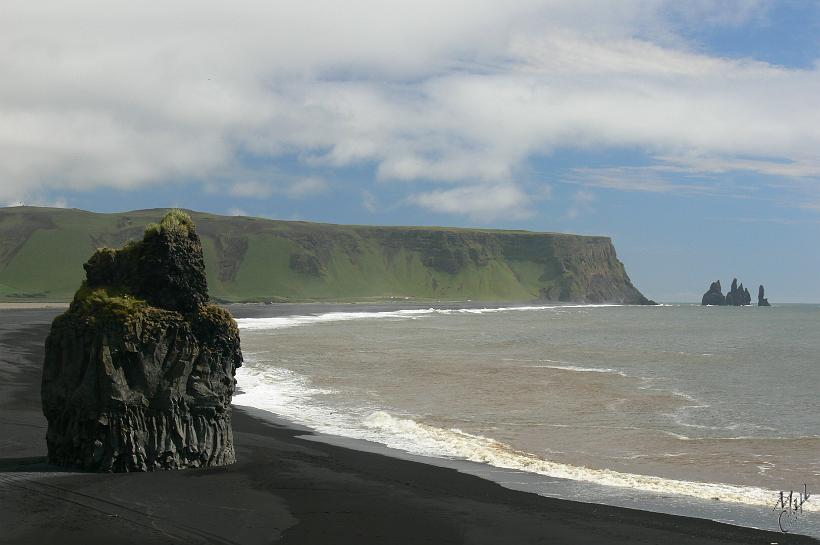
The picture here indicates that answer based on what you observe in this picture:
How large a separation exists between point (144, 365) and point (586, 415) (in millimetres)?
20492

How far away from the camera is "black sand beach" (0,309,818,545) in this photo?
610 inches

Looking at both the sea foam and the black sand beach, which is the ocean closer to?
the sea foam

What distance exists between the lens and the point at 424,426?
30.0 m

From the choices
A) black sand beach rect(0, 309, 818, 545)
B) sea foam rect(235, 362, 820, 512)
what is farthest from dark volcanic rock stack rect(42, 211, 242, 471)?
sea foam rect(235, 362, 820, 512)

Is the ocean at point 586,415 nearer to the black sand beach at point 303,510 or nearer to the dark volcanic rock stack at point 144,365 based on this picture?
the black sand beach at point 303,510

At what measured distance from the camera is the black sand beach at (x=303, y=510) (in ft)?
50.8

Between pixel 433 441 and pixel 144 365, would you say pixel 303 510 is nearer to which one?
pixel 144 365

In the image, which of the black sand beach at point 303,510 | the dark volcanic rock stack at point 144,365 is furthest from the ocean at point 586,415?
the dark volcanic rock stack at point 144,365

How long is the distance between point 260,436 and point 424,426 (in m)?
6.69

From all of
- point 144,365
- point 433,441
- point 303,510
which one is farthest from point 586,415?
point 144,365

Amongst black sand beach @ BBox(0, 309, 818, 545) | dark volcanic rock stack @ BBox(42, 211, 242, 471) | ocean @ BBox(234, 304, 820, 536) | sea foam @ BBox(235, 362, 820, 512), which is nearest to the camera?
black sand beach @ BBox(0, 309, 818, 545)

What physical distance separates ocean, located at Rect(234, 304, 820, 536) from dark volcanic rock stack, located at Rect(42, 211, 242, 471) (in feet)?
23.4

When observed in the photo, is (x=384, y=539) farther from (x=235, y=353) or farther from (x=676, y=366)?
(x=676, y=366)

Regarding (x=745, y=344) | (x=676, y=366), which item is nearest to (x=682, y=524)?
(x=676, y=366)
